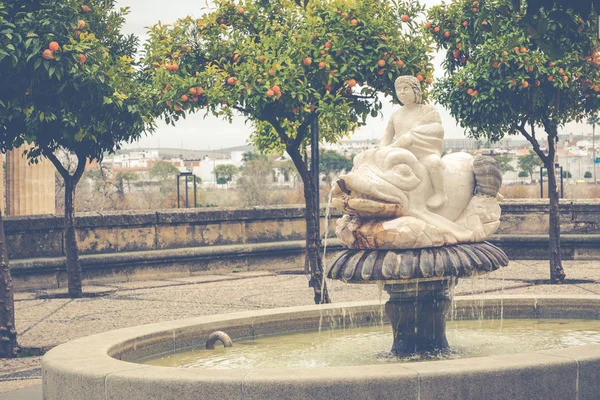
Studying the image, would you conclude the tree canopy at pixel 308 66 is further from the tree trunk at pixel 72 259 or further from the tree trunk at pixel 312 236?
the tree trunk at pixel 72 259

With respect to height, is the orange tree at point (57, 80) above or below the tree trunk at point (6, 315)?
above

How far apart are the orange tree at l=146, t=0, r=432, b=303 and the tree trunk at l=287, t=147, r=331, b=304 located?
1cm

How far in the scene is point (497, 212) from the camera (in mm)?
7695

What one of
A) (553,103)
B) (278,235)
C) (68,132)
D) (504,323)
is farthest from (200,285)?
(504,323)

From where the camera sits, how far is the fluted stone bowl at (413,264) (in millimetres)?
7059

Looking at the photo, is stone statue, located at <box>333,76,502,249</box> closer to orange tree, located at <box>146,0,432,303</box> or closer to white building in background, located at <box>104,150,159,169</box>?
orange tree, located at <box>146,0,432,303</box>

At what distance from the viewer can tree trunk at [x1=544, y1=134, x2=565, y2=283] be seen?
48.1 feet

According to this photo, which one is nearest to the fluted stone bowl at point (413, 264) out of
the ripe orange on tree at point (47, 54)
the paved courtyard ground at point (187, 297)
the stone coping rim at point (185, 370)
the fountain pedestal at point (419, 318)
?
the fountain pedestal at point (419, 318)

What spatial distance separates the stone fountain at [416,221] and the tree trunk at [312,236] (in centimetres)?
460

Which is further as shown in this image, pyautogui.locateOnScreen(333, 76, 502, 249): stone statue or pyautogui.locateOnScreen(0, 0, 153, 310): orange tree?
pyautogui.locateOnScreen(0, 0, 153, 310): orange tree

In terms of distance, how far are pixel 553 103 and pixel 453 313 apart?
7020 mm

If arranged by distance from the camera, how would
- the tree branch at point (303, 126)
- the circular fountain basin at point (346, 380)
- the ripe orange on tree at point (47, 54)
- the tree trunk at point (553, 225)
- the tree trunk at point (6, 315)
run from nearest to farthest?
the circular fountain basin at point (346, 380)
the ripe orange on tree at point (47, 54)
the tree trunk at point (6, 315)
the tree branch at point (303, 126)
the tree trunk at point (553, 225)

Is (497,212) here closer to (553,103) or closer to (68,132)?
(68,132)

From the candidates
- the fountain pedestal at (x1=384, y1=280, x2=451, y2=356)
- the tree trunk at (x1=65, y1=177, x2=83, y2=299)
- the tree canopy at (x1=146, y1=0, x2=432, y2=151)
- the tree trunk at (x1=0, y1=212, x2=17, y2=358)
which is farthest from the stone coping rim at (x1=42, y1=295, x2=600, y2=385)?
the tree trunk at (x1=65, y1=177, x2=83, y2=299)
